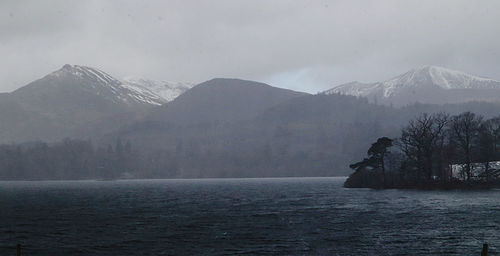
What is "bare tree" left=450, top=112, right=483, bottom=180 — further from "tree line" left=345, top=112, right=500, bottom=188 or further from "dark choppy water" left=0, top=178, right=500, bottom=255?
"dark choppy water" left=0, top=178, right=500, bottom=255

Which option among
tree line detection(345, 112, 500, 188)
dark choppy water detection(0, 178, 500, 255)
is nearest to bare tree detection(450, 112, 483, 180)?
tree line detection(345, 112, 500, 188)

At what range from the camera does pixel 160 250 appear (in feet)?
192

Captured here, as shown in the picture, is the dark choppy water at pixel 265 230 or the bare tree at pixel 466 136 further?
the bare tree at pixel 466 136

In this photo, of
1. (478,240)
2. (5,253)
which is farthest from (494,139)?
(5,253)

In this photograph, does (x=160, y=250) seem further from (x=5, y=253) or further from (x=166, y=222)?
(x=166, y=222)

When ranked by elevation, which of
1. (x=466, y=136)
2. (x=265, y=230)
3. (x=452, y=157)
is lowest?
(x=265, y=230)

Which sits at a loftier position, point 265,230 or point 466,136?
point 466,136

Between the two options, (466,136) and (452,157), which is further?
(452,157)

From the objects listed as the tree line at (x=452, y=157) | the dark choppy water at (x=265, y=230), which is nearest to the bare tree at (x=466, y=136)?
the tree line at (x=452, y=157)

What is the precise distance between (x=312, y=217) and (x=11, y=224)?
4502 centimetres

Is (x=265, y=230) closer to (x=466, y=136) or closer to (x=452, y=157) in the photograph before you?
(x=452, y=157)

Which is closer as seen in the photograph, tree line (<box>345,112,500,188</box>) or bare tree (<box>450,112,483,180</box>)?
tree line (<box>345,112,500,188</box>)

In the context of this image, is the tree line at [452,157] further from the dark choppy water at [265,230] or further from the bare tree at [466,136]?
the dark choppy water at [265,230]

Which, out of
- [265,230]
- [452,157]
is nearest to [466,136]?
[452,157]
